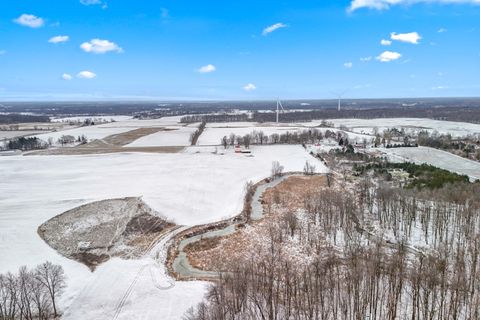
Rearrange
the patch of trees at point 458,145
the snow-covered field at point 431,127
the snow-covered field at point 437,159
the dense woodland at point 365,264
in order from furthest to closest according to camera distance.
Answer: the snow-covered field at point 431,127 < the patch of trees at point 458,145 < the snow-covered field at point 437,159 < the dense woodland at point 365,264

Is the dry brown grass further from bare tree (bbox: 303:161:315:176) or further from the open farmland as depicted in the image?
bare tree (bbox: 303:161:315:176)

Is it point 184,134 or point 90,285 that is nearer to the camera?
point 90,285

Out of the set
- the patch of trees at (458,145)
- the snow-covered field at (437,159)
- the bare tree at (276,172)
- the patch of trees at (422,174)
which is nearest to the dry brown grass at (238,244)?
the bare tree at (276,172)

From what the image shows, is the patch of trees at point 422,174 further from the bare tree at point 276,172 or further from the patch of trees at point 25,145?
the patch of trees at point 25,145

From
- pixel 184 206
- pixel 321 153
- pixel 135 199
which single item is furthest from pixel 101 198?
pixel 321 153

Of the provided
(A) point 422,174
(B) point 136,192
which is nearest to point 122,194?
(B) point 136,192

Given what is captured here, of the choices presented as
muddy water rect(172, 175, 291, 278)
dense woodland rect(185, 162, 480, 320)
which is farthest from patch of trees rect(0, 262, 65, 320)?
muddy water rect(172, 175, 291, 278)

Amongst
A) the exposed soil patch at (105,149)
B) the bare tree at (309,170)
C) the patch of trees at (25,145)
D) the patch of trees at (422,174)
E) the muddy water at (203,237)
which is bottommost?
the muddy water at (203,237)

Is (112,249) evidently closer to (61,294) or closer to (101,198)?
(61,294)
